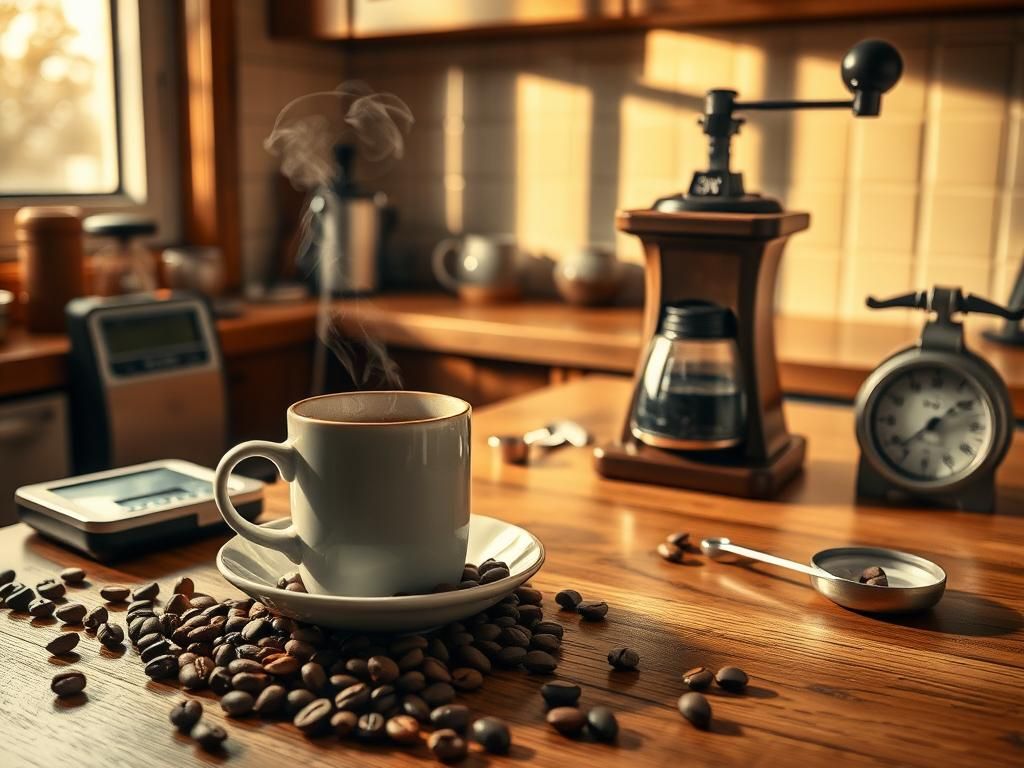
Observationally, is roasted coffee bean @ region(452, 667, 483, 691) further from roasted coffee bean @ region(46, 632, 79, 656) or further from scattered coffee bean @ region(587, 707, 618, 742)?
roasted coffee bean @ region(46, 632, 79, 656)

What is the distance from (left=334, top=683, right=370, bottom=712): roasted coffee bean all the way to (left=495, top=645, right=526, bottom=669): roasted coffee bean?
100mm

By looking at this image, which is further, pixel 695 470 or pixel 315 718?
Result: pixel 695 470

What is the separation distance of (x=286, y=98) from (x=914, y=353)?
89.4 inches

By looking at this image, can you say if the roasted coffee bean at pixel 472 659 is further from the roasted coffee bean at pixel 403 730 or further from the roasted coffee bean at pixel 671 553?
the roasted coffee bean at pixel 671 553

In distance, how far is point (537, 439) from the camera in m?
1.32

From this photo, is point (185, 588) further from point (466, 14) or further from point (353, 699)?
point (466, 14)

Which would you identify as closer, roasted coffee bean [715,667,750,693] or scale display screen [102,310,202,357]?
roasted coffee bean [715,667,750,693]

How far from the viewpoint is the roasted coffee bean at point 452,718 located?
62cm

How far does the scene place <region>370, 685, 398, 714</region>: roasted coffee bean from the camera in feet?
2.08

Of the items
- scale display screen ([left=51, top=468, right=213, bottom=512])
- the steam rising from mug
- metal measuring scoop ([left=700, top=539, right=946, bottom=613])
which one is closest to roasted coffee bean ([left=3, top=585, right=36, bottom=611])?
scale display screen ([left=51, top=468, right=213, bottom=512])

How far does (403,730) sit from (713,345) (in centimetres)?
66

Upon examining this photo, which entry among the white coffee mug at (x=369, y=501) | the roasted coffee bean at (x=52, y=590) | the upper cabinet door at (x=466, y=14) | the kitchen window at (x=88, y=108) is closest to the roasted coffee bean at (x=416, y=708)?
the white coffee mug at (x=369, y=501)

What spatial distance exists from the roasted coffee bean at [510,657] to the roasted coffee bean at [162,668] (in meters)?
0.21

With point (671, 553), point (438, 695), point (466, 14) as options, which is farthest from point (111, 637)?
point (466, 14)
